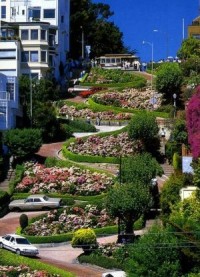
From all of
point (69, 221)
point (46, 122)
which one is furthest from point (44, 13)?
point (69, 221)

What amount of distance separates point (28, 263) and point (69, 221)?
11.4m

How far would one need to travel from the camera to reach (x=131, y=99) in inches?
3452

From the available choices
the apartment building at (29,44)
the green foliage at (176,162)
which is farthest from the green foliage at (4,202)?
the apartment building at (29,44)

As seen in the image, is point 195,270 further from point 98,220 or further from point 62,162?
point 62,162

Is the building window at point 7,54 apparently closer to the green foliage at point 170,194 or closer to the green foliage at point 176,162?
the green foliage at point 176,162

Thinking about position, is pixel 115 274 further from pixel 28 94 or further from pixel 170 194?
pixel 28 94

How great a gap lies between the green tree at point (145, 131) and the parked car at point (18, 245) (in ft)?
74.5

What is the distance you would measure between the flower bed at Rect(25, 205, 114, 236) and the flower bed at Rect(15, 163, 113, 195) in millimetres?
5285

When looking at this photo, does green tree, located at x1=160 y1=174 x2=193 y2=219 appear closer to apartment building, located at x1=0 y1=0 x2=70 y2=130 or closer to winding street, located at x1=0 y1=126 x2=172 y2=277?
winding street, located at x1=0 y1=126 x2=172 y2=277

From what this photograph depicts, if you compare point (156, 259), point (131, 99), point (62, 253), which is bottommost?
point (62, 253)

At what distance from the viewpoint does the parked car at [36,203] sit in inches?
2317

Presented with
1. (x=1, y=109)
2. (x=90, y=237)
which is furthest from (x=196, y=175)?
(x=1, y=109)

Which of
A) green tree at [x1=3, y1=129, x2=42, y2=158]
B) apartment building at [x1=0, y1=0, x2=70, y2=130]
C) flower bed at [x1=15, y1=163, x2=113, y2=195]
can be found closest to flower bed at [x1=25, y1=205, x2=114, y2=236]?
flower bed at [x1=15, y1=163, x2=113, y2=195]

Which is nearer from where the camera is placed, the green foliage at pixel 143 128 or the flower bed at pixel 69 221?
the flower bed at pixel 69 221
